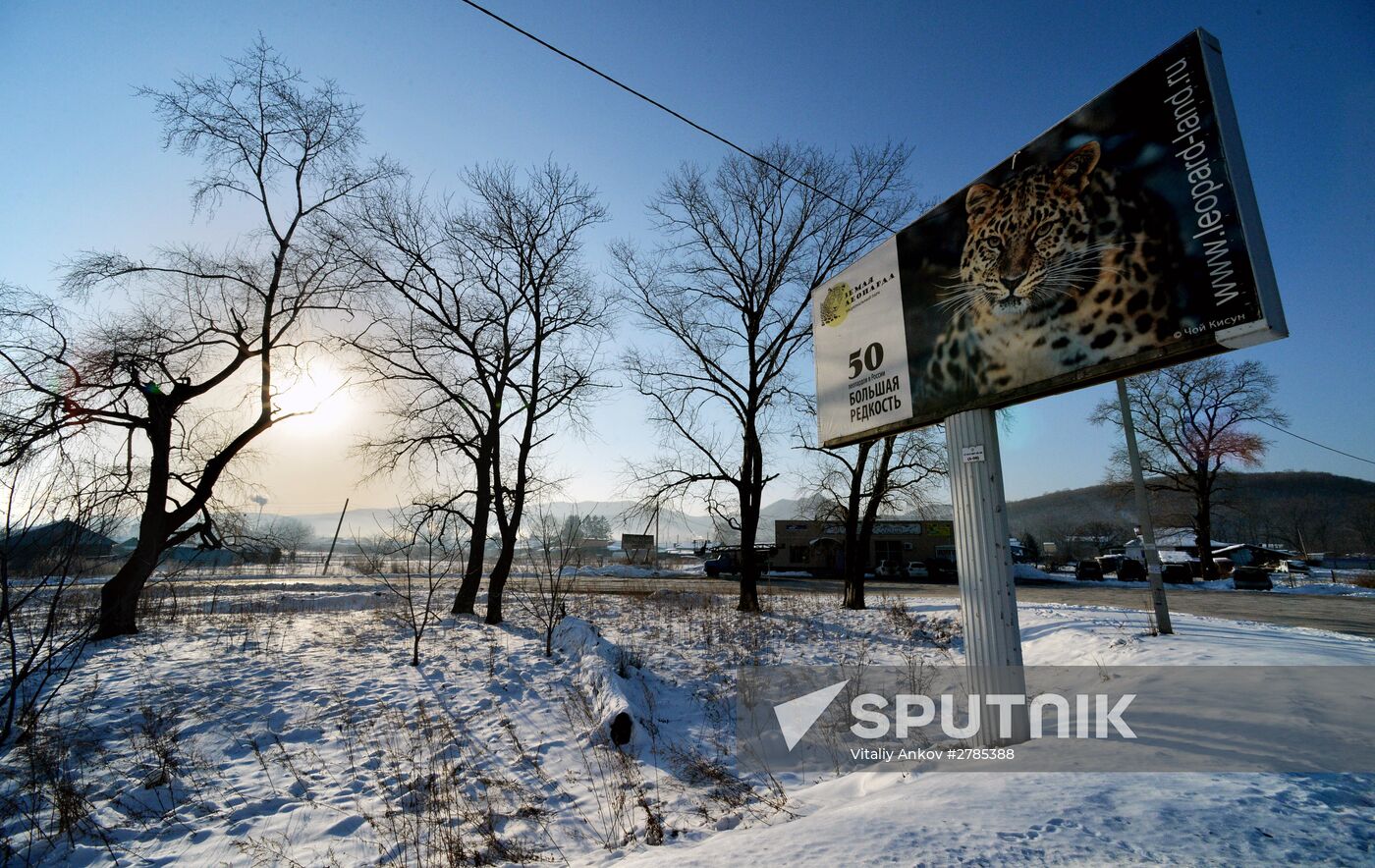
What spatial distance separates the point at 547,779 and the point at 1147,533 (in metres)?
11.5

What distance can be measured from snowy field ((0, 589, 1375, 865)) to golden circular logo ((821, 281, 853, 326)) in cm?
514

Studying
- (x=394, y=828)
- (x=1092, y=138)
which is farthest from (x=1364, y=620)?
(x=394, y=828)

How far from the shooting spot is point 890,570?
4191 cm

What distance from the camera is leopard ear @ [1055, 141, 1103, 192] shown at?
436 centimetres

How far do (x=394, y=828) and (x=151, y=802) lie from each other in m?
2.48

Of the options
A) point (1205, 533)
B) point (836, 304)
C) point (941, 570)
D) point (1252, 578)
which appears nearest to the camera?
point (836, 304)

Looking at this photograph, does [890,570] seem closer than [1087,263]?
No

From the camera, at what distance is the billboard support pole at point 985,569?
466 centimetres

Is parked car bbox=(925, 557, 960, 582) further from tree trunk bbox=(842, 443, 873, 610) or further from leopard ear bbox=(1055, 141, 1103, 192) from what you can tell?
leopard ear bbox=(1055, 141, 1103, 192)

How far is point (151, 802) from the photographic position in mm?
4664

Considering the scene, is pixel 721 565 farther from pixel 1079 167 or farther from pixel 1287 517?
pixel 1287 517

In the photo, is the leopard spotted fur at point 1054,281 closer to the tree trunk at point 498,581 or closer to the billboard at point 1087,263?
the billboard at point 1087,263

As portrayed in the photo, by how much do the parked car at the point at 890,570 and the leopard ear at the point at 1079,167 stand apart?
40194 mm

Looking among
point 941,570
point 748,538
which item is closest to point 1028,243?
point 748,538
